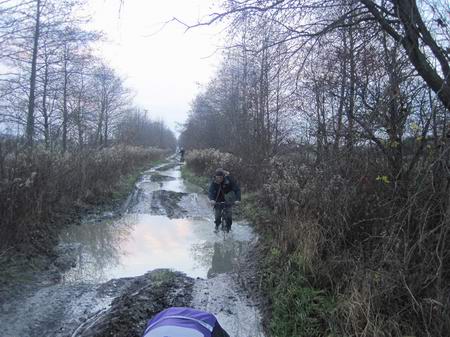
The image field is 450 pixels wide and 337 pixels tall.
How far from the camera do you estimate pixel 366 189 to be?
6.40 meters

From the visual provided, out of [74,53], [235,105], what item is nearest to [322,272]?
[74,53]

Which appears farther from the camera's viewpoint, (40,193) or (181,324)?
(40,193)

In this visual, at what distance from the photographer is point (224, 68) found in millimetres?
27188

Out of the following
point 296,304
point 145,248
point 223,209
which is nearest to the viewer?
point 296,304

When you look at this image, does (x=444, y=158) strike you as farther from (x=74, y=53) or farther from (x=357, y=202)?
(x=74, y=53)

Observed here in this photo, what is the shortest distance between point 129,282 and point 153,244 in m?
3.16

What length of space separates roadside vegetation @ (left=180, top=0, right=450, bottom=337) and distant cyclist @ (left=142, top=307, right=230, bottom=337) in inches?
67.0

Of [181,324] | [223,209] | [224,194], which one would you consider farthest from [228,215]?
[181,324]

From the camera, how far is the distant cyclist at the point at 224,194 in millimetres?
10805

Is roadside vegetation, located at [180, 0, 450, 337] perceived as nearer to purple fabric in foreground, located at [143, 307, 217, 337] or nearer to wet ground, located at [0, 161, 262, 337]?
wet ground, located at [0, 161, 262, 337]

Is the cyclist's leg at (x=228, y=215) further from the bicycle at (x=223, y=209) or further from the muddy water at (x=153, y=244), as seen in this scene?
the muddy water at (x=153, y=244)

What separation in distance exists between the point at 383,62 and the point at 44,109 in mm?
18698

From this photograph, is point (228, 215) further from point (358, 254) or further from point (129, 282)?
point (358, 254)

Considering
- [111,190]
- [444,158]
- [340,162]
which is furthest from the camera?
[111,190]
